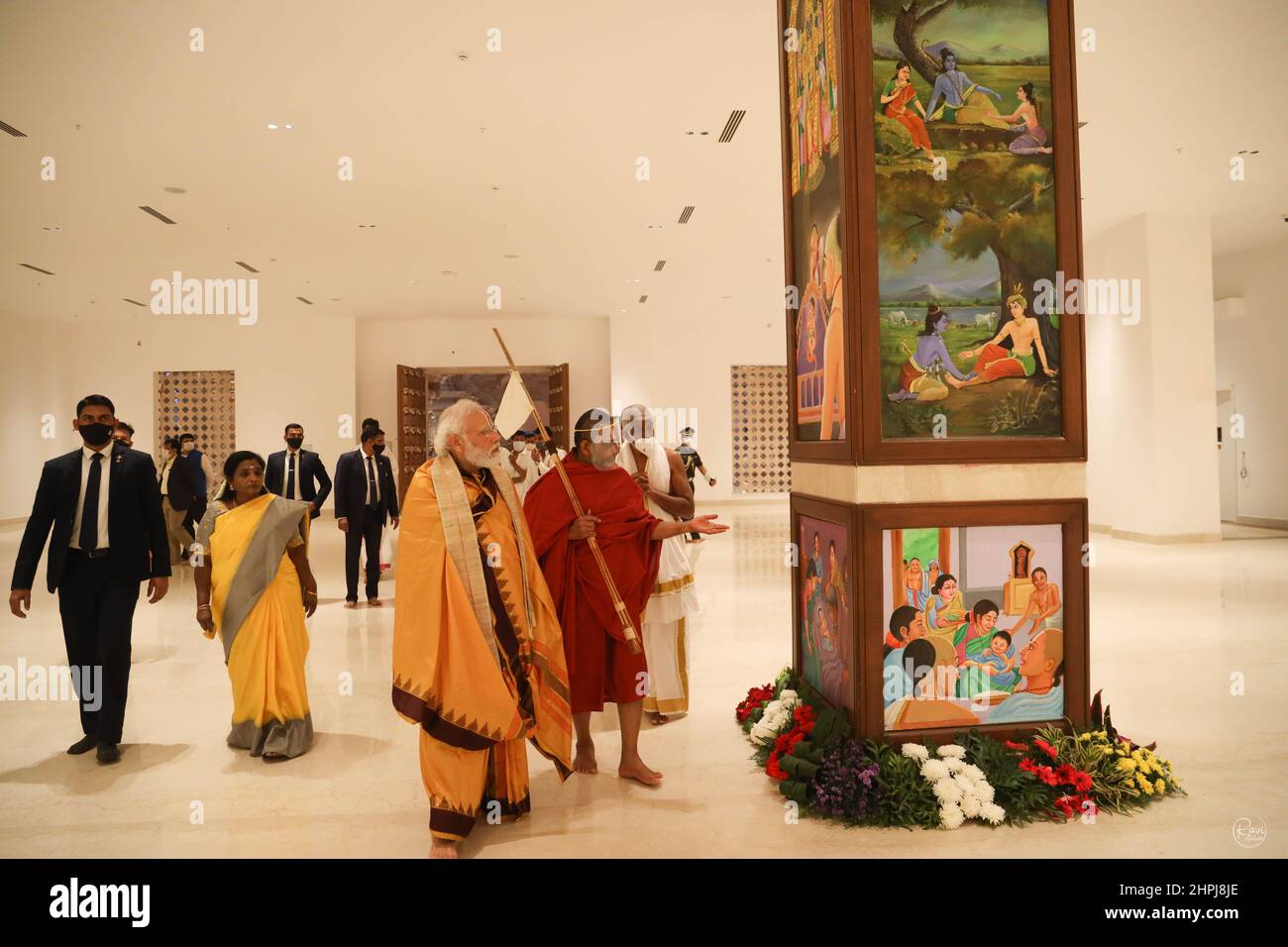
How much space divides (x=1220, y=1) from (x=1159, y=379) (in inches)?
230

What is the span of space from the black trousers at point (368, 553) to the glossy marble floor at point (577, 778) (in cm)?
109

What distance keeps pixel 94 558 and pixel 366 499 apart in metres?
3.48

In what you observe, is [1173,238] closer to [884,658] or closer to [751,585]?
[751,585]

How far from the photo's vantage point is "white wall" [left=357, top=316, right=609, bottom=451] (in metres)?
17.6

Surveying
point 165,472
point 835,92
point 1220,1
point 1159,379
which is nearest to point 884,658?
point 835,92

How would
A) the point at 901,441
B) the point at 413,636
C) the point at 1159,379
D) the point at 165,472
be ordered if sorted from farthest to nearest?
the point at 1159,379, the point at 165,472, the point at 901,441, the point at 413,636

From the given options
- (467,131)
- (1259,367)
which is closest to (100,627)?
(467,131)

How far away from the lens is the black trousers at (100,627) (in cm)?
383

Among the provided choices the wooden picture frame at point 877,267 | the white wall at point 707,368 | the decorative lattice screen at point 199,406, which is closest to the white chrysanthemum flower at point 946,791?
the wooden picture frame at point 877,267

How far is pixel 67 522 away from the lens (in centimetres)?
380

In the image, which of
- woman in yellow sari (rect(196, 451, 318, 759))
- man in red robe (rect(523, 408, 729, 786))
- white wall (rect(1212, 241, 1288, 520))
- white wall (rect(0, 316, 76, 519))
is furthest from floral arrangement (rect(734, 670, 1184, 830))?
white wall (rect(0, 316, 76, 519))

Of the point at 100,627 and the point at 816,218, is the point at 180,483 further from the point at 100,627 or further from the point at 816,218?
the point at 816,218

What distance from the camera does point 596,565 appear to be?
3.40 meters

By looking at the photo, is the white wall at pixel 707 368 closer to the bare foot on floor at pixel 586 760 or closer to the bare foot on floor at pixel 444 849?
the bare foot on floor at pixel 586 760
